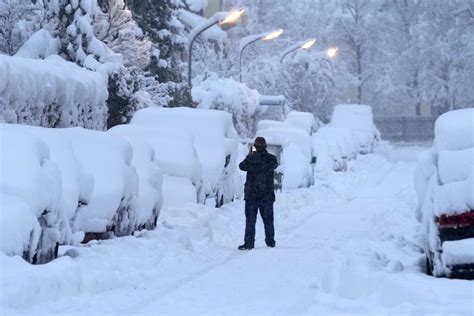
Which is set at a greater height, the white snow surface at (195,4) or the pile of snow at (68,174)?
the white snow surface at (195,4)

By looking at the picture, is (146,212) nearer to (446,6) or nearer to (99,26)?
(99,26)

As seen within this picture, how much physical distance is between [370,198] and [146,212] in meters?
13.5

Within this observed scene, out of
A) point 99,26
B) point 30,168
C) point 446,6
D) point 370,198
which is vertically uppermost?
point 446,6

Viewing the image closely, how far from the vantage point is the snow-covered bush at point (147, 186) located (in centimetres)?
1349

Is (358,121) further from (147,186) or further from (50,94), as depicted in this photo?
(147,186)

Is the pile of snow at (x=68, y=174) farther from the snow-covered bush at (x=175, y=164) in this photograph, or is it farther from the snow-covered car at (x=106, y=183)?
the snow-covered bush at (x=175, y=164)

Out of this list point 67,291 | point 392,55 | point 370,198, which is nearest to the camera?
point 67,291

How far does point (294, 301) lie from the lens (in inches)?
335

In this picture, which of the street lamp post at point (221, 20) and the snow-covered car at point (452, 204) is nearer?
the snow-covered car at point (452, 204)

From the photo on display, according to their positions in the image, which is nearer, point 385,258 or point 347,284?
point 347,284

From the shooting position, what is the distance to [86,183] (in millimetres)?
10914

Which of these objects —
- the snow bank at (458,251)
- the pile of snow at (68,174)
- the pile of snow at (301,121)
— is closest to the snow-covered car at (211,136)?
the pile of snow at (68,174)

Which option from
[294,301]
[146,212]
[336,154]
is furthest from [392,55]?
[294,301]

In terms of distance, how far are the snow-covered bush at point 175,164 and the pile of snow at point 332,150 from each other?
1510cm
